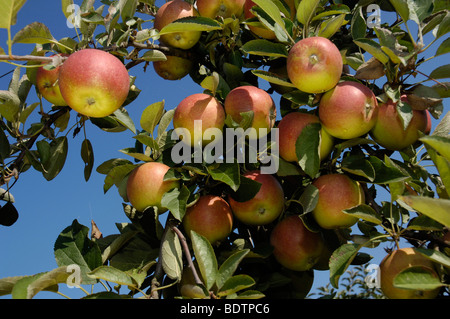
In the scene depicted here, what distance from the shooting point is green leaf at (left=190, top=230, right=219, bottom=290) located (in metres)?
1.25

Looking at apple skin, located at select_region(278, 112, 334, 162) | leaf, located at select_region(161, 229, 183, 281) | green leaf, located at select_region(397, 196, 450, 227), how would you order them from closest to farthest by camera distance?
green leaf, located at select_region(397, 196, 450, 227) < leaf, located at select_region(161, 229, 183, 281) < apple skin, located at select_region(278, 112, 334, 162)

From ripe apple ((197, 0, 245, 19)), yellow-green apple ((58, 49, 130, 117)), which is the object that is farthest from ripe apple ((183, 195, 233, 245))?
ripe apple ((197, 0, 245, 19))

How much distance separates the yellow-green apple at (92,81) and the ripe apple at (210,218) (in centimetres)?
46

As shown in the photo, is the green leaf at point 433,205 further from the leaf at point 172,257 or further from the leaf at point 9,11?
the leaf at point 9,11

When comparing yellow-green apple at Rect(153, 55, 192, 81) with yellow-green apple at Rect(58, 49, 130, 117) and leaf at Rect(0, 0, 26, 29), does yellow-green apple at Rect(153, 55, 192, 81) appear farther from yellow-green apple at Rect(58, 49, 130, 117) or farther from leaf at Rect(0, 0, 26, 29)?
leaf at Rect(0, 0, 26, 29)

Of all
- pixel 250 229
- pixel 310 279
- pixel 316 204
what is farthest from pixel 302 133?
pixel 310 279

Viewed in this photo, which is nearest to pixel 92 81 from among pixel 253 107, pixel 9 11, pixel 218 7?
pixel 9 11

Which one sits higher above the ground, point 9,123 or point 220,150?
point 9,123

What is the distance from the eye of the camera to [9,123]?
6.23 feet

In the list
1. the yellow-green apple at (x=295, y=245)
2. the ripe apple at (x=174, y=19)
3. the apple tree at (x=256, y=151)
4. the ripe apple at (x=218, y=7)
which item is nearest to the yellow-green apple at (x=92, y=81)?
the apple tree at (x=256, y=151)

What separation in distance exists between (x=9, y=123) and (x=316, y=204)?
135cm

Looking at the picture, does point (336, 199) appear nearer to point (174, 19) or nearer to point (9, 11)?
point (174, 19)
